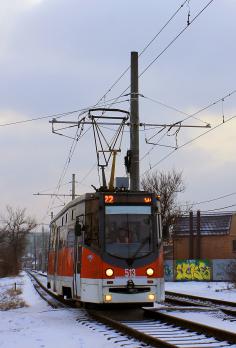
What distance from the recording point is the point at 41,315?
15.9m

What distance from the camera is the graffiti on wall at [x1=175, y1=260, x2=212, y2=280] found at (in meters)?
48.9

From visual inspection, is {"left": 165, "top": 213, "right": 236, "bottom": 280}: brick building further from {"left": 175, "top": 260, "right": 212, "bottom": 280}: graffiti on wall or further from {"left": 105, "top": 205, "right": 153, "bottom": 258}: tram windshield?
{"left": 105, "top": 205, "right": 153, "bottom": 258}: tram windshield

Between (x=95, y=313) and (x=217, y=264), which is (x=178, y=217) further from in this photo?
(x=95, y=313)

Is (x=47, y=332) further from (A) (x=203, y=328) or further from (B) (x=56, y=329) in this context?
(A) (x=203, y=328)

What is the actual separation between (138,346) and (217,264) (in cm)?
3966

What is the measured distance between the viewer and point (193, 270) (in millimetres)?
49625

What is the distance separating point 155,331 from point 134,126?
509 inches

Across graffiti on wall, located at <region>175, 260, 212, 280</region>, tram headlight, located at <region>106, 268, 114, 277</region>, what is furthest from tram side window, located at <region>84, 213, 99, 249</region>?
Answer: graffiti on wall, located at <region>175, 260, 212, 280</region>

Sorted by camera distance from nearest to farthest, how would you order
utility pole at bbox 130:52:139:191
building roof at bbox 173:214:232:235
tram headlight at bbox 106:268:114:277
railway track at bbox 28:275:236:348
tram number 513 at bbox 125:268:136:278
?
railway track at bbox 28:275:236:348 < tram headlight at bbox 106:268:114:277 < tram number 513 at bbox 125:268:136:278 < utility pole at bbox 130:52:139:191 < building roof at bbox 173:214:232:235

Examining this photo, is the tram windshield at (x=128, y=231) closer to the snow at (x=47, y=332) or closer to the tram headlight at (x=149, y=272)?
the tram headlight at (x=149, y=272)

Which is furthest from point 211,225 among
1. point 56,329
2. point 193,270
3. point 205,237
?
point 56,329

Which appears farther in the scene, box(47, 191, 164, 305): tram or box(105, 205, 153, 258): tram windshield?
box(105, 205, 153, 258): tram windshield

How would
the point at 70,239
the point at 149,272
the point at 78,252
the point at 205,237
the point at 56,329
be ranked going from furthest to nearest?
the point at 205,237 < the point at 70,239 < the point at 78,252 < the point at 149,272 < the point at 56,329

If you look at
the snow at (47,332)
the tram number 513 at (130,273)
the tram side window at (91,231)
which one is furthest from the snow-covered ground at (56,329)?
the tram side window at (91,231)
